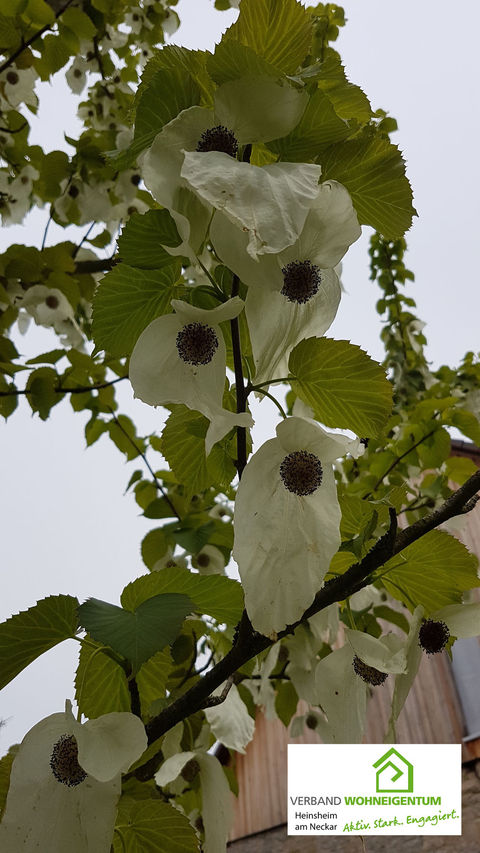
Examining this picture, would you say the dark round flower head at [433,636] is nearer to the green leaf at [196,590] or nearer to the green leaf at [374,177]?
the green leaf at [196,590]

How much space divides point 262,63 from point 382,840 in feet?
12.4

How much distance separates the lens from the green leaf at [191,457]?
0.38 m

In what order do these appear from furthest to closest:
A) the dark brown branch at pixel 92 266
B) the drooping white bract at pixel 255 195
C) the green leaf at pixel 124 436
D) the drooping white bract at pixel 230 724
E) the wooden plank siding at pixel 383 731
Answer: the wooden plank siding at pixel 383 731 < the dark brown branch at pixel 92 266 < the green leaf at pixel 124 436 < the drooping white bract at pixel 230 724 < the drooping white bract at pixel 255 195

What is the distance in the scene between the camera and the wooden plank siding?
325 centimetres

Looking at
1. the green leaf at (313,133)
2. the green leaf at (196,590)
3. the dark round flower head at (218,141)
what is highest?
the green leaf at (313,133)

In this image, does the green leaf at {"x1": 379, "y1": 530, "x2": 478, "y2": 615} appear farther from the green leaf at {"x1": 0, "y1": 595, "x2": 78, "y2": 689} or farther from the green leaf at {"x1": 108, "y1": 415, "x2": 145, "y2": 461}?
the green leaf at {"x1": 108, "y1": 415, "x2": 145, "y2": 461}

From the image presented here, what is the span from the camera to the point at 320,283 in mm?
306

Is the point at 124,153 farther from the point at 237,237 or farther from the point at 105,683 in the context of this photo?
the point at 105,683

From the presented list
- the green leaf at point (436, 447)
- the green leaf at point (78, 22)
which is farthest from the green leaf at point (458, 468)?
the green leaf at point (78, 22)

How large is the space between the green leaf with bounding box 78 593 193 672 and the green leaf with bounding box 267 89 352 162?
219 millimetres

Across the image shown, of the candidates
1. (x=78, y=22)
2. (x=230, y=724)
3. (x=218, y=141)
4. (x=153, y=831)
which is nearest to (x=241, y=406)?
(x=218, y=141)

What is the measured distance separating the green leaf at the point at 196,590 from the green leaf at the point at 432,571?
89 mm

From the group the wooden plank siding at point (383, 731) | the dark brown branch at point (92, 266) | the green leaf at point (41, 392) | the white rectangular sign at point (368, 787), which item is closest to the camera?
the white rectangular sign at point (368, 787)

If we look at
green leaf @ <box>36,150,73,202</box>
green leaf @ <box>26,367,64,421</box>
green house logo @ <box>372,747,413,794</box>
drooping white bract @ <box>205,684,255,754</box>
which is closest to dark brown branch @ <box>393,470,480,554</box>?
drooping white bract @ <box>205,684,255,754</box>
